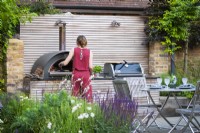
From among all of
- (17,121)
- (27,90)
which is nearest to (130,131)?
(17,121)

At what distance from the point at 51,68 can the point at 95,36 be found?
2179 millimetres

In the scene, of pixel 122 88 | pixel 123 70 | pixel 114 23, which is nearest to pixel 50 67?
pixel 123 70

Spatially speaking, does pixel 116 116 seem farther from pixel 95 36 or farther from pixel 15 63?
pixel 95 36

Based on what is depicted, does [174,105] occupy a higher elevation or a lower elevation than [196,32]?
lower

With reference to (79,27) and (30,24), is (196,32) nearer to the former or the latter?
(79,27)

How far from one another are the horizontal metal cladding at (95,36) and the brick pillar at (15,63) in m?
1.19

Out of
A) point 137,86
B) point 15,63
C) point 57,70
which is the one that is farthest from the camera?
point 57,70

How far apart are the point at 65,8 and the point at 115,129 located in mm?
9337

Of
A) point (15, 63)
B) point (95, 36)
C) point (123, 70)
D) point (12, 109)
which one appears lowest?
point (12, 109)

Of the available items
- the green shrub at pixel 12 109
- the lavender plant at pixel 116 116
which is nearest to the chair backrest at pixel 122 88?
the green shrub at pixel 12 109

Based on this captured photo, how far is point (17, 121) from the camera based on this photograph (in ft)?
26.6

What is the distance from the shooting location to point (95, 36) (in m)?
15.2

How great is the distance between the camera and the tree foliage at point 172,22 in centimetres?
1510

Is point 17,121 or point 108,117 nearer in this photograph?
point 108,117
